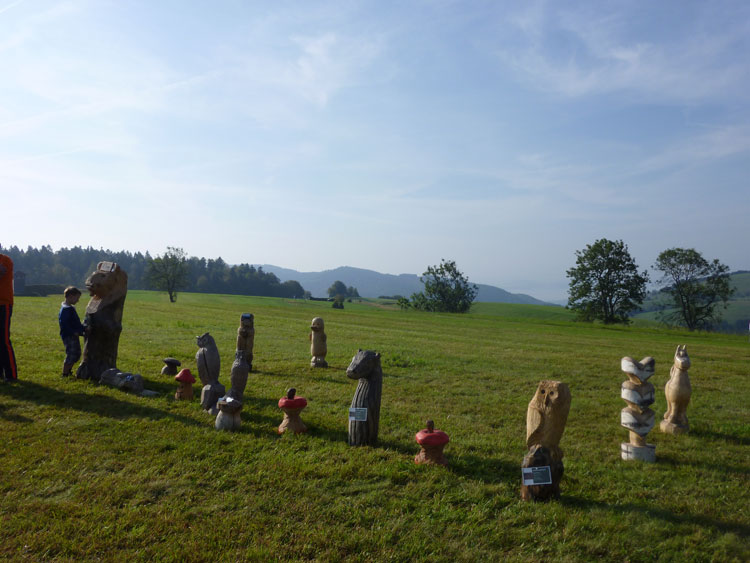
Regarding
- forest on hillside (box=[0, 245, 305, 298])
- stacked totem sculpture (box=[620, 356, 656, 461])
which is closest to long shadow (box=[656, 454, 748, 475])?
stacked totem sculpture (box=[620, 356, 656, 461])

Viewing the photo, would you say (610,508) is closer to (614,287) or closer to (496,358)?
(496,358)

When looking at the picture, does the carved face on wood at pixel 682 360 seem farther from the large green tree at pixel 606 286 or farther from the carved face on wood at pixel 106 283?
the large green tree at pixel 606 286

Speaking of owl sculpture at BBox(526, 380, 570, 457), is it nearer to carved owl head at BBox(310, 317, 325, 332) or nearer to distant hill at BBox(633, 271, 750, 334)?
carved owl head at BBox(310, 317, 325, 332)

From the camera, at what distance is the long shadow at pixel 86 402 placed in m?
7.50

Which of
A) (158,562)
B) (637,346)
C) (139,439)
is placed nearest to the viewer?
(158,562)

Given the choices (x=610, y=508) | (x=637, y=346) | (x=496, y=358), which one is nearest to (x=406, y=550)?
(x=610, y=508)

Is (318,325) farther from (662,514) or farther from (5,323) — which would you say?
(662,514)

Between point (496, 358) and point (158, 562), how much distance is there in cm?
1311

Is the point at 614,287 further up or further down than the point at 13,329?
further up

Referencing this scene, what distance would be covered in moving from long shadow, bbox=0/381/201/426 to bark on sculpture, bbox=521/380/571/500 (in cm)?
517

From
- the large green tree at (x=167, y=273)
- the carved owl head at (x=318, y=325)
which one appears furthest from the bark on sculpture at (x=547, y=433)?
the large green tree at (x=167, y=273)

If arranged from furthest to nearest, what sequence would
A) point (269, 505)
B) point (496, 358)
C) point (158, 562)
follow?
point (496, 358), point (269, 505), point (158, 562)

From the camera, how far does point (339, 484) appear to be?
17.4 ft

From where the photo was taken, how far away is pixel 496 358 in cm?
1541
